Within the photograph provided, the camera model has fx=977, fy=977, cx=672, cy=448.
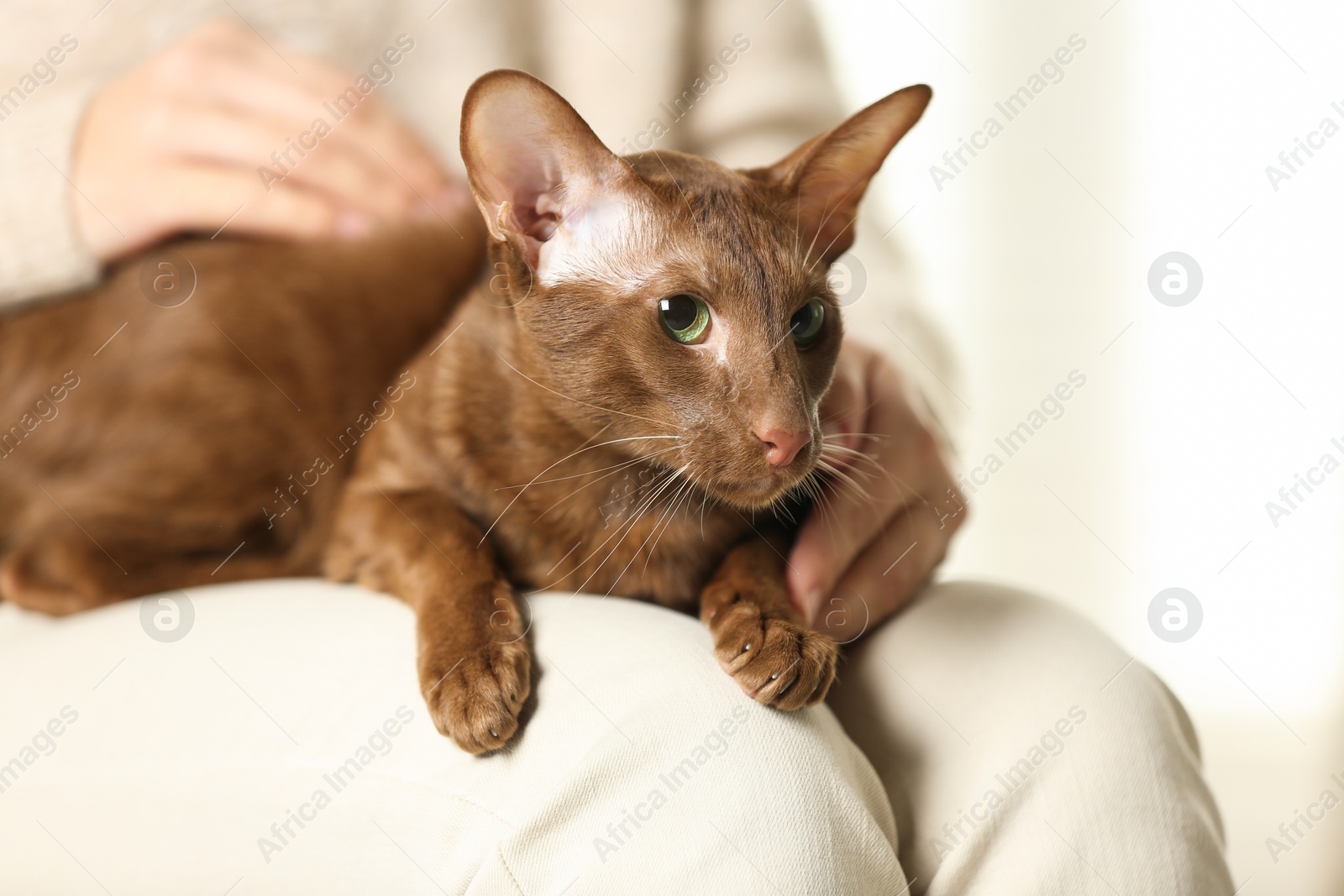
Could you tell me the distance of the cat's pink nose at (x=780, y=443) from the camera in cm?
88

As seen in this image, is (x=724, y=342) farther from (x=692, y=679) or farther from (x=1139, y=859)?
(x=1139, y=859)

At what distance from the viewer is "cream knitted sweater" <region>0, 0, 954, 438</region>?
150cm

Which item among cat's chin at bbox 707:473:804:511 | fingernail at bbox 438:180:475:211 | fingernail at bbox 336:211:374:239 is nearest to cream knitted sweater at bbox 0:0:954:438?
fingernail at bbox 438:180:475:211

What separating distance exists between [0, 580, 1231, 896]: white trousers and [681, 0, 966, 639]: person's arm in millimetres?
113

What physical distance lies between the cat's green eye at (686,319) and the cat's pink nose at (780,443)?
111 mm

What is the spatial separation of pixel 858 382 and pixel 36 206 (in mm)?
1159

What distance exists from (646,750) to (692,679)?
0.09m

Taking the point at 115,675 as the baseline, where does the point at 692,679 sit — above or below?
above

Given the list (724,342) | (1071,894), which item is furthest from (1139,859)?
(724,342)

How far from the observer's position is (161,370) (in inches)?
52.6

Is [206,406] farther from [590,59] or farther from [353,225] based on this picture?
[590,59]

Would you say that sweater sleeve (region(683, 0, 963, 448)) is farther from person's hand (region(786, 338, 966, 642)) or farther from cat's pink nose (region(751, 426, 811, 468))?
cat's pink nose (region(751, 426, 811, 468))

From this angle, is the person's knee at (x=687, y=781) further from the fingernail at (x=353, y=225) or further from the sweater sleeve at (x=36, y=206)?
the sweater sleeve at (x=36, y=206)

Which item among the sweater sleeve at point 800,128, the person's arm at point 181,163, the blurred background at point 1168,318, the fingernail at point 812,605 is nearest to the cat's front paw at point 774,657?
the fingernail at point 812,605
